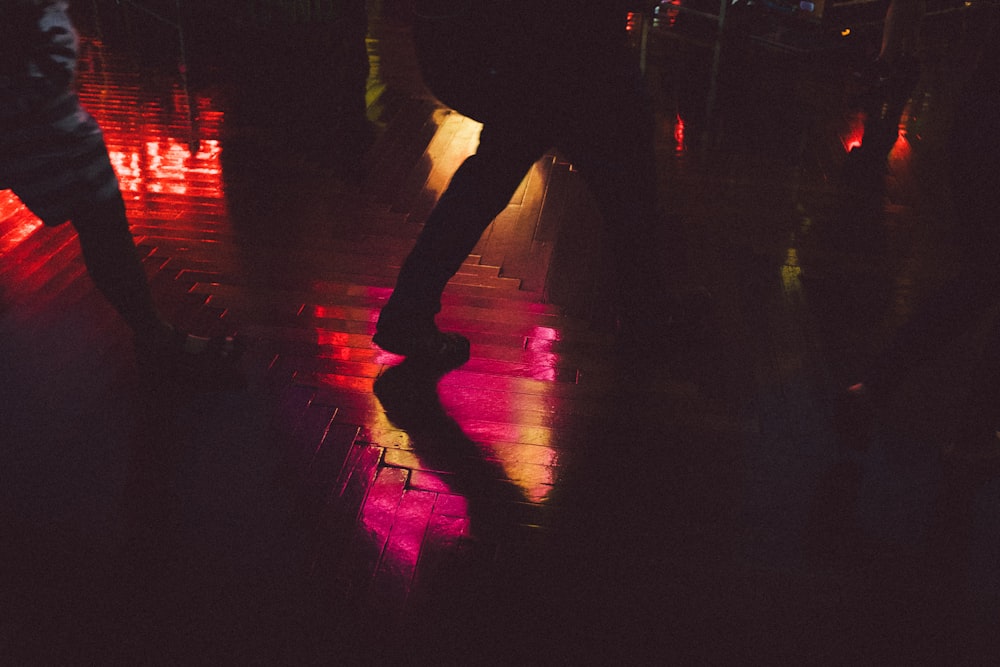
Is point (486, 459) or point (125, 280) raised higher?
point (125, 280)

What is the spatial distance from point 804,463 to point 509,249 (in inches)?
47.1

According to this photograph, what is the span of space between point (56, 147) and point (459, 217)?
32.3 inches

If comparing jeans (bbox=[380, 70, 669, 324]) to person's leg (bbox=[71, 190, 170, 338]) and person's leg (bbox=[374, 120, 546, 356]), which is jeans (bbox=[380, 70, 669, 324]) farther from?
person's leg (bbox=[71, 190, 170, 338])

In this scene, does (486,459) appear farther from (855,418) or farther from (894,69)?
(894,69)

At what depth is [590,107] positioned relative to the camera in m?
1.70

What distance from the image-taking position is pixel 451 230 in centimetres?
187

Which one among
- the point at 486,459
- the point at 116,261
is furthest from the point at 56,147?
the point at 486,459

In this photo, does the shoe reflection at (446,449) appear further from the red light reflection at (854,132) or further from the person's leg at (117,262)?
the red light reflection at (854,132)

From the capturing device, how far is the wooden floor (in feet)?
4.66

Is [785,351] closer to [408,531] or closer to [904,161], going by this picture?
[408,531]

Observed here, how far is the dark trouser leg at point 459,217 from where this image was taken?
1.79 m

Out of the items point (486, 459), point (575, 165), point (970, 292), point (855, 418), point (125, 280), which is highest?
point (575, 165)

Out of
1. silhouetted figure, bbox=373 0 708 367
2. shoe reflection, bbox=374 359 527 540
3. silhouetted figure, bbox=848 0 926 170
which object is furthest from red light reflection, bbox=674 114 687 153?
shoe reflection, bbox=374 359 527 540

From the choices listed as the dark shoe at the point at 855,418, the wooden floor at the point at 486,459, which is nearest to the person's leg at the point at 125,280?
the wooden floor at the point at 486,459
